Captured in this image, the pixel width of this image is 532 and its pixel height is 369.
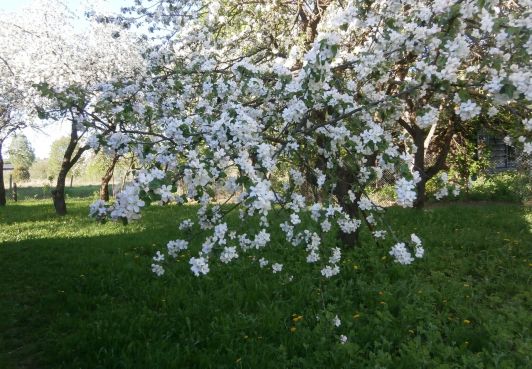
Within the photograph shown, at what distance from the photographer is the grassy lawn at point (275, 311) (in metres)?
4.16

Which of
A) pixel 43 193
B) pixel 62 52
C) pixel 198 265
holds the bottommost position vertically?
pixel 43 193

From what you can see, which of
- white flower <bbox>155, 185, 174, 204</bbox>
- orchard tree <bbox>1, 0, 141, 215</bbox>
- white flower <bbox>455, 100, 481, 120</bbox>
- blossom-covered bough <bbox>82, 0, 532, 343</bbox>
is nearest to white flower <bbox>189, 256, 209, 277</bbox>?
blossom-covered bough <bbox>82, 0, 532, 343</bbox>

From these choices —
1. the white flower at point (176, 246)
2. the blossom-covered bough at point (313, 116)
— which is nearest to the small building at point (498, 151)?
the blossom-covered bough at point (313, 116)

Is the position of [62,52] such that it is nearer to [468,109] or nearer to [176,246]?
[176,246]

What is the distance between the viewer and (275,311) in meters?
5.01

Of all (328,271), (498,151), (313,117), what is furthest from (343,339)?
(498,151)

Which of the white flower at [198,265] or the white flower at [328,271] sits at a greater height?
the white flower at [198,265]

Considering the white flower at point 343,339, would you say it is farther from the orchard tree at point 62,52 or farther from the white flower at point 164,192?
the orchard tree at point 62,52

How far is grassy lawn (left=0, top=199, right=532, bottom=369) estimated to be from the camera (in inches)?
164

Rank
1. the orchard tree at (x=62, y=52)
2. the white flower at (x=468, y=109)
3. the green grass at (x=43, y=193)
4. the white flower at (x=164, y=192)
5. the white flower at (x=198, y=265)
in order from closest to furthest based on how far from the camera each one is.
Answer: the white flower at (x=164, y=192) → the white flower at (x=468, y=109) → the white flower at (x=198, y=265) → the orchard tree at (x=62, y=52) → the green grass at (x=43, y=193)

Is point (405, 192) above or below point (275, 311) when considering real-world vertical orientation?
above

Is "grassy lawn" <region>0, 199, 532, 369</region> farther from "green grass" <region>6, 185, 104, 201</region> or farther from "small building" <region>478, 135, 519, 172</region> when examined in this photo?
"green grass" <region>6, 185, 104, 201</region>

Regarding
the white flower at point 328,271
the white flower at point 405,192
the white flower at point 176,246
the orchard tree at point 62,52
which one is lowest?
the white flower at point 328,271

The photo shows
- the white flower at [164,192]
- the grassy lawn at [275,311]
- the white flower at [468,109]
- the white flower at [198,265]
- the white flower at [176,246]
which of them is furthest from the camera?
the grassy lawn at [275,311]
